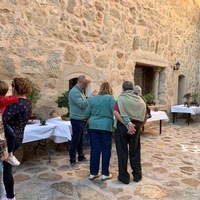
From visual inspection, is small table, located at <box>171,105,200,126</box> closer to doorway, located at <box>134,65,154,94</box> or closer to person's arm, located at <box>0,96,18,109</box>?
doorway, located at <box>134,65,154,94</box>

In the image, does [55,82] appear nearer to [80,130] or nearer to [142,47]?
[80,130]

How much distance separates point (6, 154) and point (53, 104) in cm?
253

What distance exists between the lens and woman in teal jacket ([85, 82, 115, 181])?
3.02 m

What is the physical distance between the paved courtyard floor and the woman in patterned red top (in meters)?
0.41

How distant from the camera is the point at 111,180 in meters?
3.12

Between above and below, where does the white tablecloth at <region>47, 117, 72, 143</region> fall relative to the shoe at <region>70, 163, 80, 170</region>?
above

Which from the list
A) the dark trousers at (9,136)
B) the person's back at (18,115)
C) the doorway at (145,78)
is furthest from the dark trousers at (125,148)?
the doorway at (145,78)

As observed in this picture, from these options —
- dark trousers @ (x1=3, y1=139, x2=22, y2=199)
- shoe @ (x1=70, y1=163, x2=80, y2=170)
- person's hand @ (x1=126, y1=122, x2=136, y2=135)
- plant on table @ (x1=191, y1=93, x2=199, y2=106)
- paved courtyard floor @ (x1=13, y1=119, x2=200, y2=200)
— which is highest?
plant on table @ (x1=191, y1=93, x2=199, y2=106)

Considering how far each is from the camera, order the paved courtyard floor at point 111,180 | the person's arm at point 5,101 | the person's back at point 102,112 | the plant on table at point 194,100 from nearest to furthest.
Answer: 1. the person's arm at point 5,101
2. the paved courtyard floor at point 111,180
3. the person's back at point 102,112
4. the plant on table at point 194,100

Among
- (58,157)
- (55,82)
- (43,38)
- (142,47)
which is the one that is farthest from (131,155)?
(142,47)

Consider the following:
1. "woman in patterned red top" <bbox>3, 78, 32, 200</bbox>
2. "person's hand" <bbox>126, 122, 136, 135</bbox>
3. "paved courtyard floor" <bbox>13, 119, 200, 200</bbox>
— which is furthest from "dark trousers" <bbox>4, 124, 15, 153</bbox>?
"person's hand" <bbox>126, 122, 136, 135</bbox>

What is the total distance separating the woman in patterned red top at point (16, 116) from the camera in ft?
7.23

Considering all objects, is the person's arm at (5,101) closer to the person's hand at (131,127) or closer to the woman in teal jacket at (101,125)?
the woman in teal jacket at (101,125)

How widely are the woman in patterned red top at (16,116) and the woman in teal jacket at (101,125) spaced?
3.10 feet
